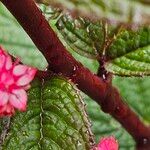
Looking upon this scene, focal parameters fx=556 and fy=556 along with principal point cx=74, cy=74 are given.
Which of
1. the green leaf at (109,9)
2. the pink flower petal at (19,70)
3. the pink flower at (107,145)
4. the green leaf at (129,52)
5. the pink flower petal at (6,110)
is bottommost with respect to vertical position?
the pink flower at (107,145)

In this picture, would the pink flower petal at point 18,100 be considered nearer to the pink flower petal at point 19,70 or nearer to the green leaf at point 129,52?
the pink flower petal at point 19,70

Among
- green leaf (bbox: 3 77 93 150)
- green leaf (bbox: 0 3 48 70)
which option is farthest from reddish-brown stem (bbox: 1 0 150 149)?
green leaf (bbox: 0 3 48 70)

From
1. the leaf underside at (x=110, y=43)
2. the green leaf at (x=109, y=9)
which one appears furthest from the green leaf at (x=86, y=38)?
the green leaf at (x=109, y=9)

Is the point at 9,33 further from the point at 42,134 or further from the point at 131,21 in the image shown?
the point at 131,21

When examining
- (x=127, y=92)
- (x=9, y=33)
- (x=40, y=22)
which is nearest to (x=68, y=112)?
(x=40, y=22)

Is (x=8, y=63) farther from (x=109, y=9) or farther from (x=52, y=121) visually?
(x=109, y=9)
